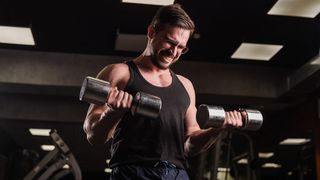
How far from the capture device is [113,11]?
163 inches

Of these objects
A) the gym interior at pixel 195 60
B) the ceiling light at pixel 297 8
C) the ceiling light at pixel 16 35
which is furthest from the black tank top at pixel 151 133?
the ceiling light at pixel 16 35

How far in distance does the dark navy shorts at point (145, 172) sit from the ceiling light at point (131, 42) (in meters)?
3.42

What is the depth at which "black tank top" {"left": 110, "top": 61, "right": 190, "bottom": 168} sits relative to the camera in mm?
1284

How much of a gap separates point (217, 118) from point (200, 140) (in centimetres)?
13

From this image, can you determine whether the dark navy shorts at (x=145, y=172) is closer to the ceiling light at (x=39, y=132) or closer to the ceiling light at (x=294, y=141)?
the ceiling light at (x=294, y=141)

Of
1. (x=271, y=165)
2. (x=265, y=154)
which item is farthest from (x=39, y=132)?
(x=271, y=165)

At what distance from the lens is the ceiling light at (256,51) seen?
4.89m

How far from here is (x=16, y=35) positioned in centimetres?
467

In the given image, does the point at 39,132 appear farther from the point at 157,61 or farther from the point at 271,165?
the point at 157,61

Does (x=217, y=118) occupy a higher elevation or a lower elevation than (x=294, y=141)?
higher

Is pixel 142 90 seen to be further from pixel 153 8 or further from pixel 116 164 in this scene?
pixel 153 8

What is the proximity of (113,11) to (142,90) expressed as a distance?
2.94 metres

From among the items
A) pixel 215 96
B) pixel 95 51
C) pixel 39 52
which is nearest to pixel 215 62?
pixel 215 96

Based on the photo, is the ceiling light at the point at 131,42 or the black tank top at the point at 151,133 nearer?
the black tank top at the point at 151,133
